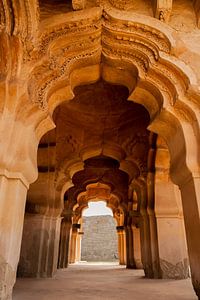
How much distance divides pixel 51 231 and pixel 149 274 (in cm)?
246

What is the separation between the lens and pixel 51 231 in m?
6.00

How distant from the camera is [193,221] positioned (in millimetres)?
2809

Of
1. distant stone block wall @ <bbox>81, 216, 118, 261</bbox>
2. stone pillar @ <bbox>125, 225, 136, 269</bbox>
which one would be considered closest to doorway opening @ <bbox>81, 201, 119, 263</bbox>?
distant stone block wall @ <bbox>81, 216, 118, 261</bbox>

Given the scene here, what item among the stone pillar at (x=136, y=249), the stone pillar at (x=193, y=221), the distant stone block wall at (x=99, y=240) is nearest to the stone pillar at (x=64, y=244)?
the stone pillar at (x=136, y=249)

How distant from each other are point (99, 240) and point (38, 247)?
18731mm

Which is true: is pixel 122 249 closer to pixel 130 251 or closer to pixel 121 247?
pixel 121 247

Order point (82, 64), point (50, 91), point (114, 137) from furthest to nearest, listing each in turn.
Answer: point (114, 137), point (82, 64), point (50, 91)

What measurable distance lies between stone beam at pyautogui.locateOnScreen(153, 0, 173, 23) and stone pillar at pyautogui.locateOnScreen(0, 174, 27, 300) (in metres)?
2.80

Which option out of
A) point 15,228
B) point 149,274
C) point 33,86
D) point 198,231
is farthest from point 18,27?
point 149,274

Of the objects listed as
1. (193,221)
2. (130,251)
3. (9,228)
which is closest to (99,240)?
(130,251)

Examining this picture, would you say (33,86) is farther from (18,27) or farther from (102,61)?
(102,61)

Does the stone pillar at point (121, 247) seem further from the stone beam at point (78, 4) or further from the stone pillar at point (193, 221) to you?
the stone beam at point (78, 4)

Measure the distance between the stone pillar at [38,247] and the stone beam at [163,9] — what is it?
4.64 meters

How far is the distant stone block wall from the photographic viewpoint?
74.0 feet
